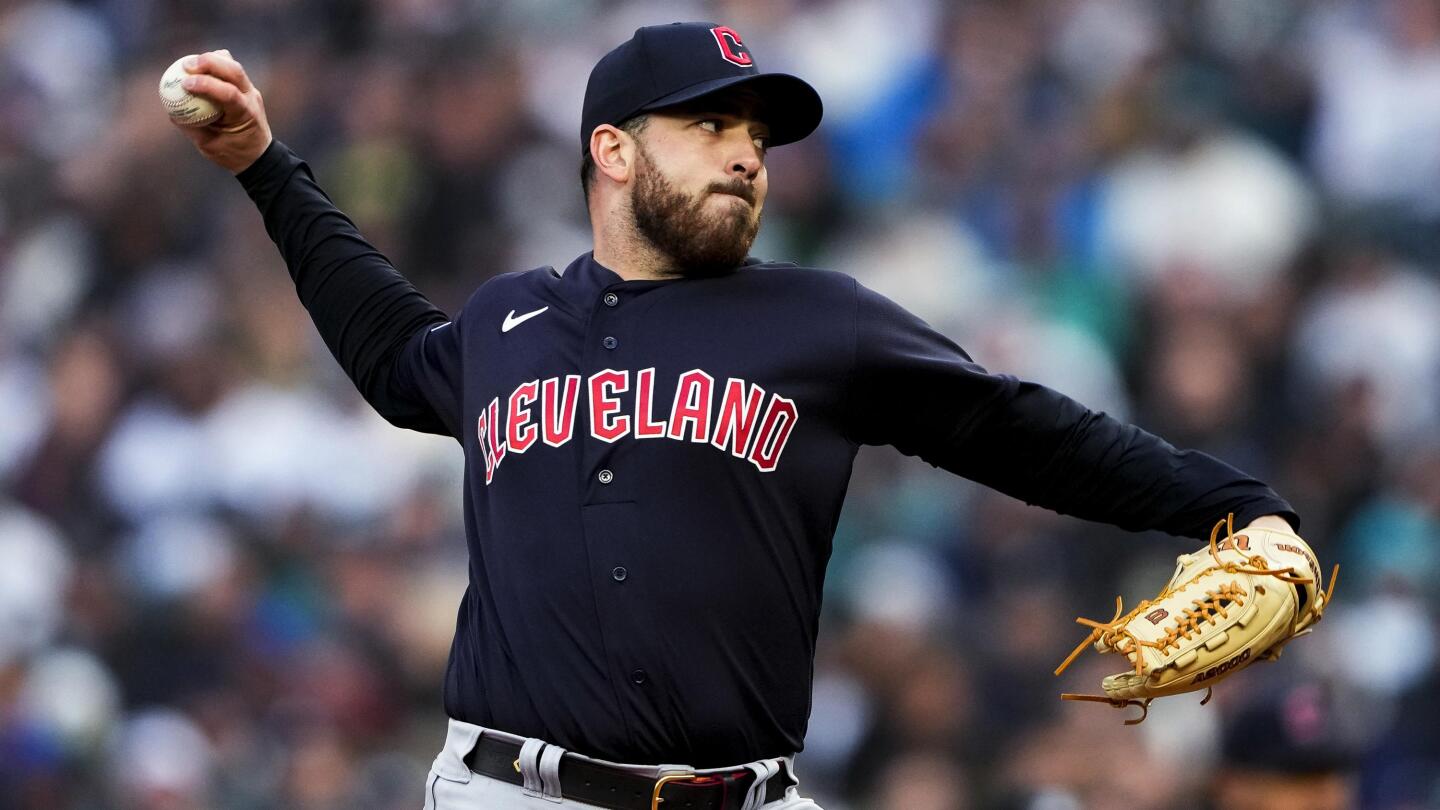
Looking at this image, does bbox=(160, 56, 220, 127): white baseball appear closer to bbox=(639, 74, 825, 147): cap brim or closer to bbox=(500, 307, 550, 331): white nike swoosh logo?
bbox=(500, 307, 550, 331): white nike swoosh logo

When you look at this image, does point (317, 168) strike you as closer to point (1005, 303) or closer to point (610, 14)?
point (610, 14)

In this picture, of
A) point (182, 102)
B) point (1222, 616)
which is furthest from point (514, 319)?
point (1222, 616)

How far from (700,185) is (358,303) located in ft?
2.61

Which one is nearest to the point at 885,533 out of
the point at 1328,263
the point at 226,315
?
the point at 1328,263

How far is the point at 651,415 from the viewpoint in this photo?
3330 millimetres

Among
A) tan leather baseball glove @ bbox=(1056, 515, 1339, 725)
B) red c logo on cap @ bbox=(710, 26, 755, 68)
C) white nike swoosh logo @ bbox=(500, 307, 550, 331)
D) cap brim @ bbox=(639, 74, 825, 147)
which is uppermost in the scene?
red c logo on cap @ bbox=(710, 26, 755, 68)

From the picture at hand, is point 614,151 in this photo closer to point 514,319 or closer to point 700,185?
point 700,185

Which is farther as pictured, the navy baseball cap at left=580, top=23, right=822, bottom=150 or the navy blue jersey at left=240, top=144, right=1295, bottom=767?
the navy baseball cap at left=580, top=23, right=822, bottom=150

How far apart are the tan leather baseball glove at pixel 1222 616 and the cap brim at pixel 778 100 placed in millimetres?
1021

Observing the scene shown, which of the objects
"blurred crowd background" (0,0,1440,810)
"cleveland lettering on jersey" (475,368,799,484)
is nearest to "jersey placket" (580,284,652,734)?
"cleveland lettering on jersey" (475,368,799,484)

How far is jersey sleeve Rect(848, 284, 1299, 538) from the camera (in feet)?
10.9

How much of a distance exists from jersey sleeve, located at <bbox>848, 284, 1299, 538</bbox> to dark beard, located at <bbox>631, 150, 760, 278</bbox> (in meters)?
0.24

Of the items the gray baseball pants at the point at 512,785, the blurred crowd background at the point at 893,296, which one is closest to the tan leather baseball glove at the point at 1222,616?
the gray baseball pants at the point at 512,785

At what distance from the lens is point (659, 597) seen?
325 centimetres
